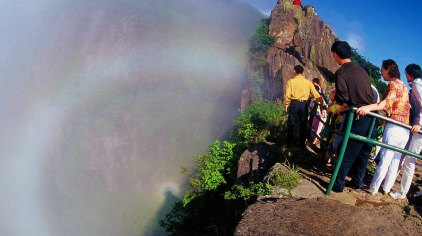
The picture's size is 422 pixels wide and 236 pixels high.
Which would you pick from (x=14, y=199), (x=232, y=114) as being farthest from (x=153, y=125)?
(x=14, y=199)

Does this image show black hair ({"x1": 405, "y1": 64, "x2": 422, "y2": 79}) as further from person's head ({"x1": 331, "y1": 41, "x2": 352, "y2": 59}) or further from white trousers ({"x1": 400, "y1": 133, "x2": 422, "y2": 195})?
person's head ({"x1": 331, "y1": 41, "x2": 352, "y2": 59})

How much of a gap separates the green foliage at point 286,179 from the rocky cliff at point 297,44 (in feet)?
57.3

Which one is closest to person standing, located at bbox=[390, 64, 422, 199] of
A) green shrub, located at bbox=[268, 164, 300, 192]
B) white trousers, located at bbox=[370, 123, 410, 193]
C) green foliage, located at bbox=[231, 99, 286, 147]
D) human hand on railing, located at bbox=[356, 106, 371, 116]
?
white trousers, located at bbox=[370, 123, 410, 193]

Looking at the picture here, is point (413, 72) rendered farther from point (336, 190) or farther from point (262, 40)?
point (262, 40)

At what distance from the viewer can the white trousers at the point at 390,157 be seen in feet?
12.9

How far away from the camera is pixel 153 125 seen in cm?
3309

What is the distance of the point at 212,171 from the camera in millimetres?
9656

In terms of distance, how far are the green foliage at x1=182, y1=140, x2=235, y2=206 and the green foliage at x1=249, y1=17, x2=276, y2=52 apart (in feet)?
58.5

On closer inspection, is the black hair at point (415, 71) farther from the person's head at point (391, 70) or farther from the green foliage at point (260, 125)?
the green foliage at point (260, 125)

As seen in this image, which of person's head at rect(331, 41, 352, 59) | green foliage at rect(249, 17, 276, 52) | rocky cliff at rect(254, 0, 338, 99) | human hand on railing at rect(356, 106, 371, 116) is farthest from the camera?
green foliage at rect(249, 17, 276, 52)

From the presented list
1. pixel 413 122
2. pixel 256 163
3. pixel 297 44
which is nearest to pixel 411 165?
pixel 413 122

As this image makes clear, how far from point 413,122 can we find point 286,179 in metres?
2.01

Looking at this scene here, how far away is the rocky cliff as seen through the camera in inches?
904

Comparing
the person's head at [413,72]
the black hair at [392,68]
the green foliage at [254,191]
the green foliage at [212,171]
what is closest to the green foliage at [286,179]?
the green foliage at [254,191]
